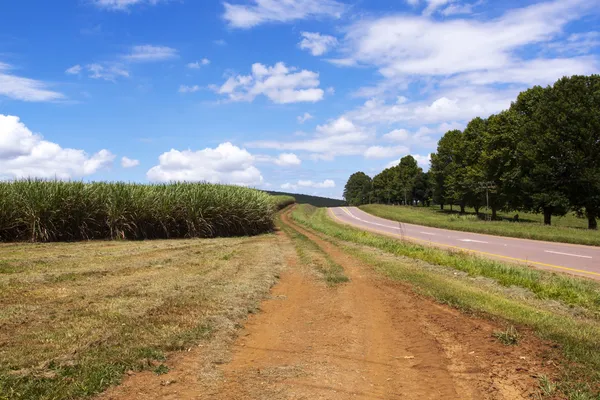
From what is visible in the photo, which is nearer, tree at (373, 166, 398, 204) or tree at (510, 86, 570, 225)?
tree at (510, 86, 570, 225)

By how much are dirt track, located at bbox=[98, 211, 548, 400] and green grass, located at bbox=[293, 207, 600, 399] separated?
0.40 meters

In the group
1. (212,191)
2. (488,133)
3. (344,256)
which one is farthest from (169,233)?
(488,133)

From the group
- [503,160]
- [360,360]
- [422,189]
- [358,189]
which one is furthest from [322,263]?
[358,189]

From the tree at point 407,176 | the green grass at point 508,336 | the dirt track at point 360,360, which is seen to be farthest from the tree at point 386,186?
the green grass at point 508,336

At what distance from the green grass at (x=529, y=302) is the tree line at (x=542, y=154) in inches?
903

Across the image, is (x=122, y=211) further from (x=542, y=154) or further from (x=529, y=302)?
(x=542, y=154)

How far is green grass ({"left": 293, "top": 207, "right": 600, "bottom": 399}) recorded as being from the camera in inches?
205

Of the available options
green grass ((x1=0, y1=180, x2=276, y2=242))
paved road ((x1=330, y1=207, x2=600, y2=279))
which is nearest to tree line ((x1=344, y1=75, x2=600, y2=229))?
paved road ((x1=330, y1=207, x2=600, y2=279))

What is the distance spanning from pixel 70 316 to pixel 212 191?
20.5 m

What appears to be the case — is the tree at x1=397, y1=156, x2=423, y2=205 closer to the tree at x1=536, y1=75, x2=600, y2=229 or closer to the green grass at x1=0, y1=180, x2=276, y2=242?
the tree at x1=536, y1=75, x2=600, y2=229

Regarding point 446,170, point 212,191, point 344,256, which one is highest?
point 446,170

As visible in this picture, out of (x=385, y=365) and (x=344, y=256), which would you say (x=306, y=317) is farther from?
(x=344, y=256)

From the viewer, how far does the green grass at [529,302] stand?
17.1 feet

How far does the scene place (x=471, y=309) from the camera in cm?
828
